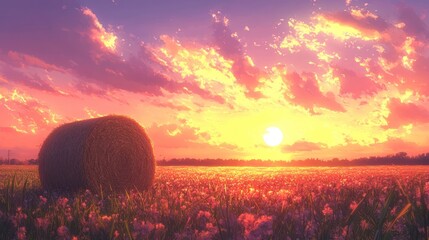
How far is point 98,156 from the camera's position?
13938 mm

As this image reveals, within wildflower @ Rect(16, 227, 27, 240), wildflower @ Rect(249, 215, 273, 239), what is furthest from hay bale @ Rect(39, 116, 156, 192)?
wildflower @ Rect(249, 215, 273, 239)

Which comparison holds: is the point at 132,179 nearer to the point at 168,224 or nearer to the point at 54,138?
the point at 54,138

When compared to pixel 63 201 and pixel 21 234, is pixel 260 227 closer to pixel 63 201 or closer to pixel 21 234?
pixel 21 234

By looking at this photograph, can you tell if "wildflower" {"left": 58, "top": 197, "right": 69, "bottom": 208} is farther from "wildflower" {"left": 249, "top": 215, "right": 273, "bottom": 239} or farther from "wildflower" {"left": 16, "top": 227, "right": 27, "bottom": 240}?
"wildflower" {"left": 249, "top": 215, "right": 273, "bottom": 239}

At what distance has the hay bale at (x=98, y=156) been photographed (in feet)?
44.5

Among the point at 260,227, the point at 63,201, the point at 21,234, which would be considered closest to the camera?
the point at 260,227

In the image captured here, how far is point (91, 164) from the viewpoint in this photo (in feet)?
44.7

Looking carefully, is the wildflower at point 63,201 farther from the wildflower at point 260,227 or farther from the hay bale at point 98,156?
the hay bale at point 98,156

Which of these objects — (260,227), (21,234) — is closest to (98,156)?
(21,234)

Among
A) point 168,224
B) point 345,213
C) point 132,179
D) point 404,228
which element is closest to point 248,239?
point 168,224

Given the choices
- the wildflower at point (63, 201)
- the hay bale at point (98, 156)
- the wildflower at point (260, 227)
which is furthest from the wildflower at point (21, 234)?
the hay bale at point (98, 156)

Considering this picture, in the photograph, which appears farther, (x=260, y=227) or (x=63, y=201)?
(x=63, y=201)

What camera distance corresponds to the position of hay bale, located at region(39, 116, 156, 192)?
534 inches

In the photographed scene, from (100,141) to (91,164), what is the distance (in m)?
0.83
